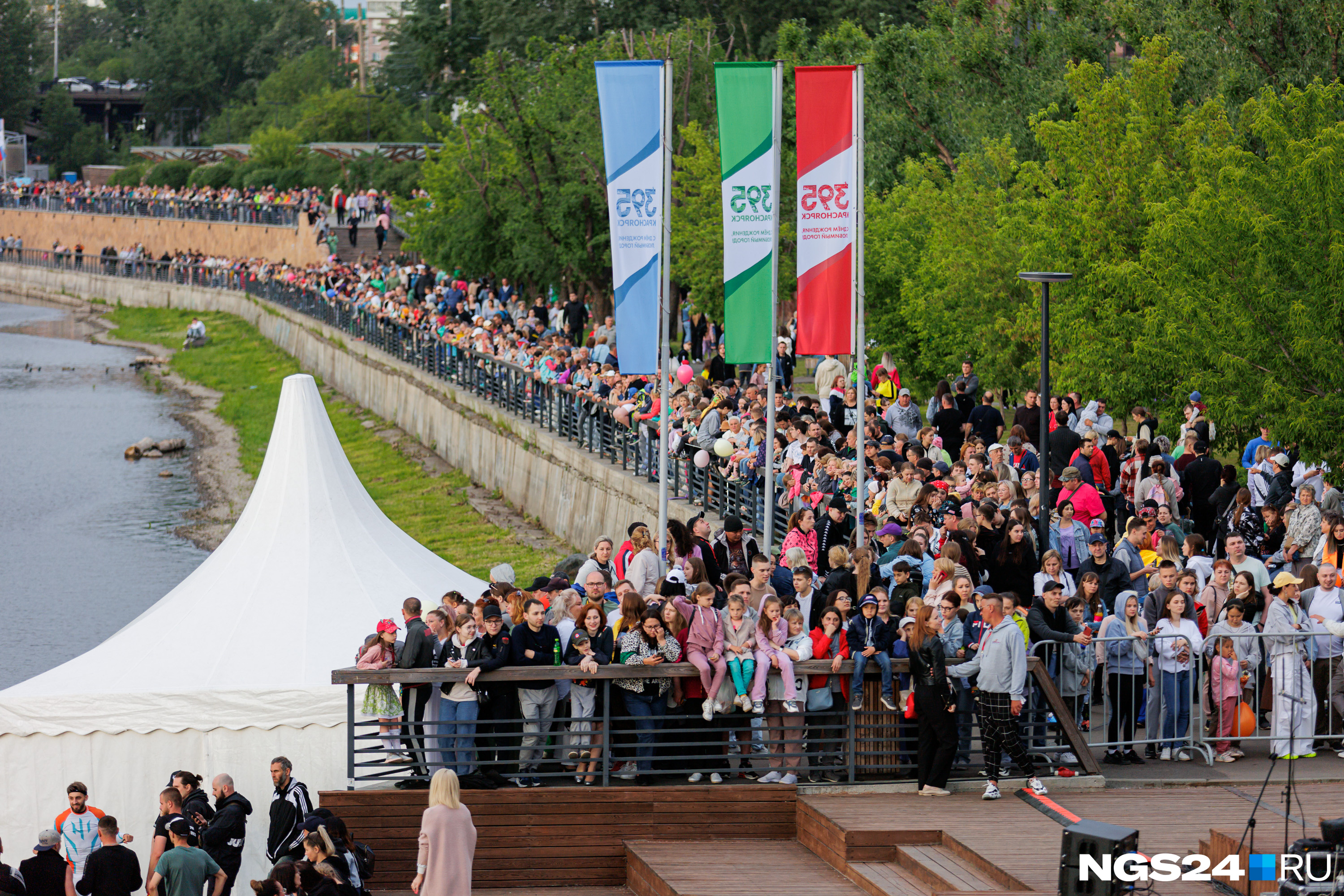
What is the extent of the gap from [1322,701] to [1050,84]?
2099cm

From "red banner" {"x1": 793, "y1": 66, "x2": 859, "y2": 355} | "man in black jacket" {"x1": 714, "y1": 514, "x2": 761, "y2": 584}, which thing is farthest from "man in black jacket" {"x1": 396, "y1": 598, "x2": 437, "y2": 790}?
"red banner" {"x1": 793, "y1": 66, "x2": 859, "y2": 355}

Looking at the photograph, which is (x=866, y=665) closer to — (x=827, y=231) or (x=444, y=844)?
(x=444, y=844)

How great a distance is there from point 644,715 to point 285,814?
8.60 ft

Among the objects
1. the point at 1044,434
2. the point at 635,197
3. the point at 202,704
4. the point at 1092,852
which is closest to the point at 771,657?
the point at 1092,852

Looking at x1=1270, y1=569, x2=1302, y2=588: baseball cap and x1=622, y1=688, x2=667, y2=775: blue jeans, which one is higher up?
→ x1=1270, y1=569, x2=1302, y2=588: baseball cap

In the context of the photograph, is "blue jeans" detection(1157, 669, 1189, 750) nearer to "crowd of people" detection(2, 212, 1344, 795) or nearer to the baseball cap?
"crowd of people" detection(2, 212, 1344, 795)

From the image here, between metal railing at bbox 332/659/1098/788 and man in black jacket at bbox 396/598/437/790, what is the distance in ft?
0.10

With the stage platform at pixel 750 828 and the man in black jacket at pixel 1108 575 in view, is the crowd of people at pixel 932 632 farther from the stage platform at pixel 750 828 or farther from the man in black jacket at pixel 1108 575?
the stage platform at pixel 750 828

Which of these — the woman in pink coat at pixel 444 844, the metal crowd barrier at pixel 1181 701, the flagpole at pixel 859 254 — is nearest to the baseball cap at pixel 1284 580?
the metal crowd barrier at pixel 1181 701

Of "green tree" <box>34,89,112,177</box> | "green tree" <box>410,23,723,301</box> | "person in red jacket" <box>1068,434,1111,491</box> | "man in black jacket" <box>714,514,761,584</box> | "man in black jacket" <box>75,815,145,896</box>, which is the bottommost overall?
"man in black jacket" <box>75,815,145,896</box>

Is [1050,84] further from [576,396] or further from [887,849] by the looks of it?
[887,849]

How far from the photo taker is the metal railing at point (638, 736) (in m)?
12.7

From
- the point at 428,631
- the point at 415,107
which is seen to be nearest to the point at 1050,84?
the point at 428,631

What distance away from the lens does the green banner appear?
18.3 metres
